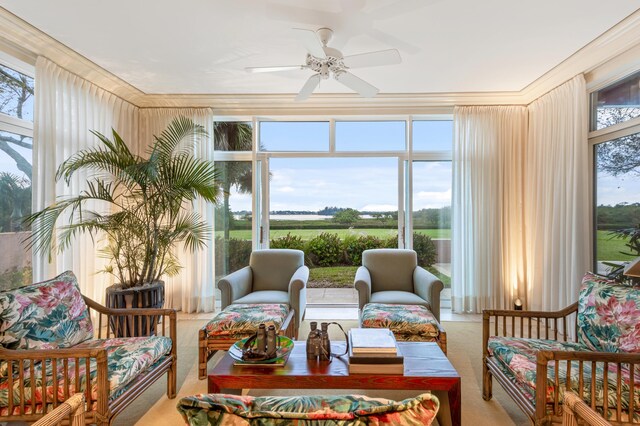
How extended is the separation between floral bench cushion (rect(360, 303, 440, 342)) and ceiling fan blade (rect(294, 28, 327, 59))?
2.12 metres

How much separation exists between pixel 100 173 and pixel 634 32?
5.22m

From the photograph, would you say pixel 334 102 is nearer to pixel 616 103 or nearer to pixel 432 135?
pixel 432 135

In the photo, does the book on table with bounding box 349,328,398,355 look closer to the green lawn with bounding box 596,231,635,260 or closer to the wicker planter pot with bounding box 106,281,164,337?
the wicker planter pot with bounding box 106,281,164,337

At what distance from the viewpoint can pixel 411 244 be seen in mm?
4555

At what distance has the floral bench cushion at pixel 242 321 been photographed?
2.64 m

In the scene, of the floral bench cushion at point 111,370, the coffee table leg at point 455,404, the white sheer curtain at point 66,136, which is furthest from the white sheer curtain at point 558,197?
the white sheer curtain at point 66,136

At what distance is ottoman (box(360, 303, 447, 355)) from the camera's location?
8.55 ft

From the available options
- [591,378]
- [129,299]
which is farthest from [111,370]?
[591,378]

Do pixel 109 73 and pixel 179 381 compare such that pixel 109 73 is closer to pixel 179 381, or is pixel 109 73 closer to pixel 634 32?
pixel 179 381

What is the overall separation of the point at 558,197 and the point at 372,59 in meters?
2.53

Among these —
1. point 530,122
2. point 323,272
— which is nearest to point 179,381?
point 323,272

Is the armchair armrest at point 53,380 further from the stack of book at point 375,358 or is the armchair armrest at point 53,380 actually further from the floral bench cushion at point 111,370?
the stack of book at point 375,358

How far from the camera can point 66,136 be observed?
10.8 ft

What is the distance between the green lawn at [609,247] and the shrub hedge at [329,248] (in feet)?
5.77
